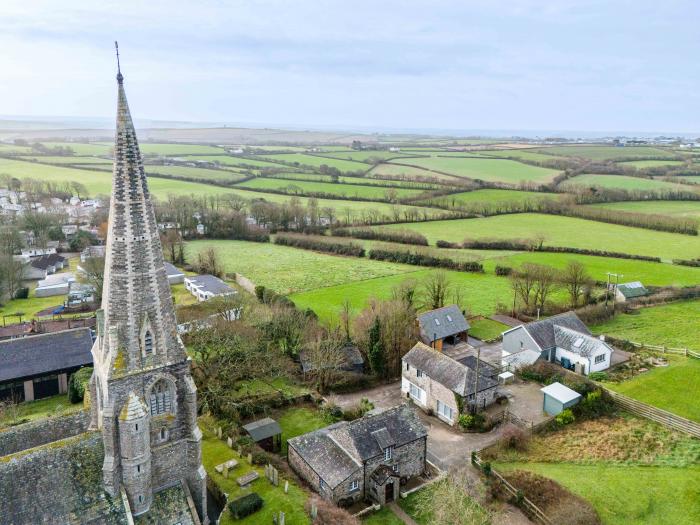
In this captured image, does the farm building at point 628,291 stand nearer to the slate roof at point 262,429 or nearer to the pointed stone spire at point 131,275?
the slate roof at point 262,429

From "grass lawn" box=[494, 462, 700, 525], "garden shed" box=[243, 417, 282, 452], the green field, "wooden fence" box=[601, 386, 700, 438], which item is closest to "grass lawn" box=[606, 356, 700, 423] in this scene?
"wooden fence" box=[601, 386, 700, 438]

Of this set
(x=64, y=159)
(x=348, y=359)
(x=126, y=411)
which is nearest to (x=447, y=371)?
(x=348, y=359)

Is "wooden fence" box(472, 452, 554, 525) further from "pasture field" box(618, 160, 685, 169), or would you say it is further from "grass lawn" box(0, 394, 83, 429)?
"pasture field" box(618, 160, 685, 169)

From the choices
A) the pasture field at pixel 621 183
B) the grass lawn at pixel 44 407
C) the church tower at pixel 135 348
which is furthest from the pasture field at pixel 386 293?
the pasture field at pixel 621 183

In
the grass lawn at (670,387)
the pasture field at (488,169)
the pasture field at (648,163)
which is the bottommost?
the grass lawn at (670,387)

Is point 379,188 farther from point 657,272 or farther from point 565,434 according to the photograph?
point 565,434

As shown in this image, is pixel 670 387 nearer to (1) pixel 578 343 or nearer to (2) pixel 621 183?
(1) pixel 578 343
